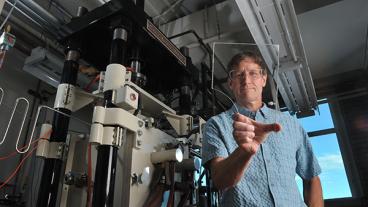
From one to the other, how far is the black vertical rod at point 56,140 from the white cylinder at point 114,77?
1.05 ft

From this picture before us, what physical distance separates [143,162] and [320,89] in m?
3.00

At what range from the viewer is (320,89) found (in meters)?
3.68

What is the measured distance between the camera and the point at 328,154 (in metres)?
3.42

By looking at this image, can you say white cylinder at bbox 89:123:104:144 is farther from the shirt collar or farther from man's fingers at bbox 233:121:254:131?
man's fingers at bbox 233:121:254:131

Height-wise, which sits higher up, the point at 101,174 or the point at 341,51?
the point at 341,51

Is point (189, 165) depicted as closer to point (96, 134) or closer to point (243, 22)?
point (96, 134)

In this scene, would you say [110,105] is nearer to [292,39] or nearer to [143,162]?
[143,162]

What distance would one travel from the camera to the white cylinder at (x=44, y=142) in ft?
→ 4.75

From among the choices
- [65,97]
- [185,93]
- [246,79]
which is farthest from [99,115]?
[185,93]

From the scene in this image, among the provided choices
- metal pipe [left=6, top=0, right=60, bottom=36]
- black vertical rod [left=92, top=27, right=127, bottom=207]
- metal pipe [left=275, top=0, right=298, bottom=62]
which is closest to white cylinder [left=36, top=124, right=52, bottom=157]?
black vertical rod [left=92, top=27, right=127, bottom=207]

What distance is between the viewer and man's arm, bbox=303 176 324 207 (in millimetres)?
1172

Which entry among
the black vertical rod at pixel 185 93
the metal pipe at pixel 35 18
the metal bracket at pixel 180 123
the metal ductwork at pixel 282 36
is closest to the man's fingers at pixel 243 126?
the metal ductwork at pixel 282 36

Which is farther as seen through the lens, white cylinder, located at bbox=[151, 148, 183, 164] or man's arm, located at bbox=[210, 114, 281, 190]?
white cylinder, located at bbox=[151, 148, 183, 164]

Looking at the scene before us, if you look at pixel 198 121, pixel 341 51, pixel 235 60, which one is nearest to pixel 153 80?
pixel 198 121
